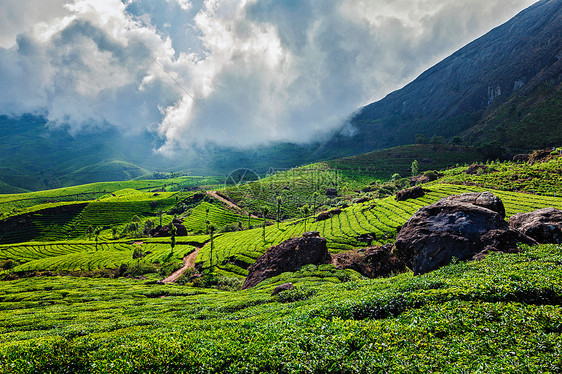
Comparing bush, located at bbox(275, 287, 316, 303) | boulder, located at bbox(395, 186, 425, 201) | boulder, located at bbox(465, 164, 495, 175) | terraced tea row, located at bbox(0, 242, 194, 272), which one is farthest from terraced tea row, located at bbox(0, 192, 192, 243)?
boulder, located at bbox(465, 164, 495, 175)

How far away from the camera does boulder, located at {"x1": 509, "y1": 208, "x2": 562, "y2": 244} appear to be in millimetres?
24828

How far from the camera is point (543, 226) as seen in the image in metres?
25.6

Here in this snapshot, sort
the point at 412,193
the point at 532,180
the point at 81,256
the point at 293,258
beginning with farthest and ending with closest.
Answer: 1. the point at 81,256
2. the point at 412,193
3. the point at 532,180
4. the point at 293,258

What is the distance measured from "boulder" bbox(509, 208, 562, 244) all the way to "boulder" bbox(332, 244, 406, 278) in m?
18.0

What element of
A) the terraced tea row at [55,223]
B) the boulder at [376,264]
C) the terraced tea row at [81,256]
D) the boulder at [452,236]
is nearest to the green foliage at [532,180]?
the boulder at [376,264]

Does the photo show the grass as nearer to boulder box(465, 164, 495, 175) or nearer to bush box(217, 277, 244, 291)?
bush box(217, 277, 244, 291)

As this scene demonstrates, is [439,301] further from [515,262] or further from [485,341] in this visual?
[515,262]

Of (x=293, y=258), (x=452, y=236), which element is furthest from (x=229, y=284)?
(x=452, y=236)

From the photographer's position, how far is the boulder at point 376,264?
41.4m

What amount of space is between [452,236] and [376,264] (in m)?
19.0

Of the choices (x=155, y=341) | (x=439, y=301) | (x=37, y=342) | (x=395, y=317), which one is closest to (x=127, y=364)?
(x=155, y=341)

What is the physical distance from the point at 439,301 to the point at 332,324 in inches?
265

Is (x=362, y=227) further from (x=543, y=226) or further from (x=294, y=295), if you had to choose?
(x=294, y=295)

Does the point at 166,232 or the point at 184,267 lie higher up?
the point at 166,232
